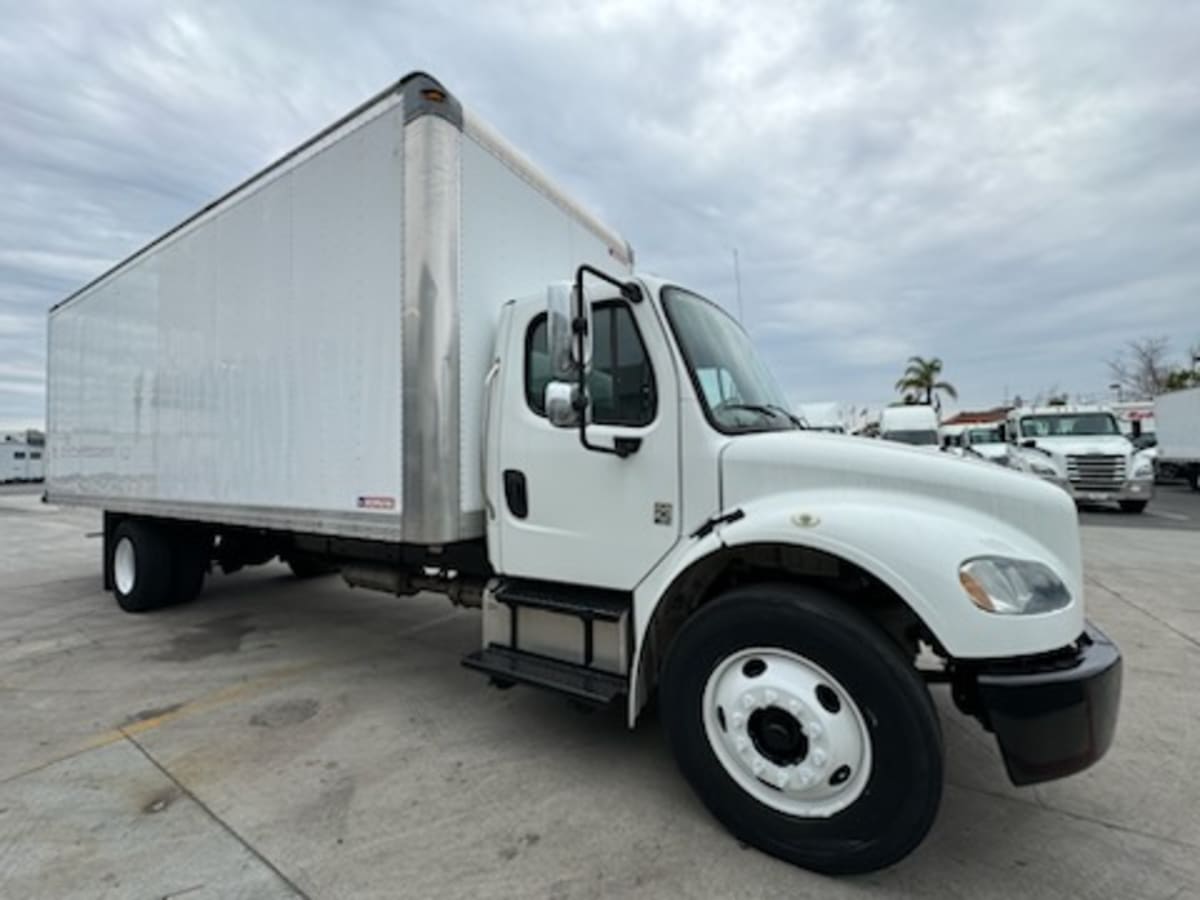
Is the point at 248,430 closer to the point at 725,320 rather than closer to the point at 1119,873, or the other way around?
the point at 725,320

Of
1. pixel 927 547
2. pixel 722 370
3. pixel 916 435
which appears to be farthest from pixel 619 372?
pixel 916 435

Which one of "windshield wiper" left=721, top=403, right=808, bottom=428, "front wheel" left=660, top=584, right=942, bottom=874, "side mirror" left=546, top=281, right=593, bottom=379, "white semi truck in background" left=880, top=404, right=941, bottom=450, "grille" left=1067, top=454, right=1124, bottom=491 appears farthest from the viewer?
"white semi truck in background" left=880, top=404, right=941, bottom=450

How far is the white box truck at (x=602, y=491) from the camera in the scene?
216 centimetres

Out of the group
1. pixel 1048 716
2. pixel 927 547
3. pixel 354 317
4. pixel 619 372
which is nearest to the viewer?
pixel 1048 716

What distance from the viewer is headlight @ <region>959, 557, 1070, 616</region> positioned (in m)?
2.10

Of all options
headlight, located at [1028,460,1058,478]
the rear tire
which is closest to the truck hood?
the rear tire

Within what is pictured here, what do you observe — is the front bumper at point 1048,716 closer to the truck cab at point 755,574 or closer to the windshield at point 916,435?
the truck cab at point 755,574

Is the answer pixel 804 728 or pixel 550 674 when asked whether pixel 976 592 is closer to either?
pixel 804 728

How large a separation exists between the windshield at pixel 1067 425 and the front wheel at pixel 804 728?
51.7 ft

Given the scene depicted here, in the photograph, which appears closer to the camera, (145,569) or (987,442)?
(145,569)

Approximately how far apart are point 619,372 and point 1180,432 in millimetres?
26142

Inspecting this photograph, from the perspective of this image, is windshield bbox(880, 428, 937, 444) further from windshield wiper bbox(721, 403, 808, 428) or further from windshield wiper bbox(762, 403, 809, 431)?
windshield wiper bbox(721, 403, 808, 428)

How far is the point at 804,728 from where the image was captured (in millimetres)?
2309

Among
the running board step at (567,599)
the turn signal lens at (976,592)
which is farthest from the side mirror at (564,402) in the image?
the turn signal lens at (976,592)
